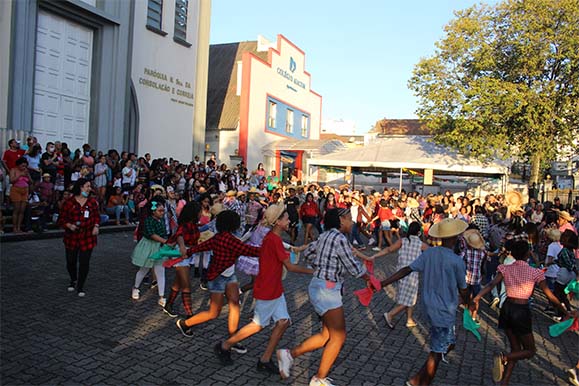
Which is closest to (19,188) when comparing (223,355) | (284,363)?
(223,355)

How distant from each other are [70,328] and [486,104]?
18118 mm

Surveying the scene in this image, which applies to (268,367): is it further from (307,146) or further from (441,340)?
(307,146)

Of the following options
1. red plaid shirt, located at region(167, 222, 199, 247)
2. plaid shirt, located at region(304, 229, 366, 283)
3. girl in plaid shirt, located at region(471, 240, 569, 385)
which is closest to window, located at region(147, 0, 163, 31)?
red plaid shirt, located at region(167, 222, 199, 247)

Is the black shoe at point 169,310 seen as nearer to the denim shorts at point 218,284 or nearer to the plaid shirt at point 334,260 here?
the denim shorts at point 218,284

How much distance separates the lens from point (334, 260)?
4.63 metres

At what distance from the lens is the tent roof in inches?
776

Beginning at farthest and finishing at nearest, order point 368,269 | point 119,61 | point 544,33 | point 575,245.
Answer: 1. point 544,33
2. point 119,61
3. point 575,245
4. point 368,269

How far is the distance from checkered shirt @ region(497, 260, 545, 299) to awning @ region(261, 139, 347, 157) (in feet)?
80.8

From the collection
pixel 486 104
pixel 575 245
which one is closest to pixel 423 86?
pixel 486 104

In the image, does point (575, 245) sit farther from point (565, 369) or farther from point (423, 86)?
point (423, 86)

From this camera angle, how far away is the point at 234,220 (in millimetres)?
5457

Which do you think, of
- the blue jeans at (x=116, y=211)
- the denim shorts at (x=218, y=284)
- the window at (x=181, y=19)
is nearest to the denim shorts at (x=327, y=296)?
the denim shorts at (x=218, y=284)

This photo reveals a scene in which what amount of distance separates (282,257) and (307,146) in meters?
25.2

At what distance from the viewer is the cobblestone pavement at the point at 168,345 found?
16.0 ft
